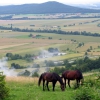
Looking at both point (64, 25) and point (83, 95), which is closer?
point (83, 95)

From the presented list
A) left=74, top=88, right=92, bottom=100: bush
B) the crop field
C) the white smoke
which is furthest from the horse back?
the crop field

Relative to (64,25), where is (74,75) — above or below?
above

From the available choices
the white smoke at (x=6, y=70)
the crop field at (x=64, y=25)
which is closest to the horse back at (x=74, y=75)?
the white smoke at (x=6, y=70)

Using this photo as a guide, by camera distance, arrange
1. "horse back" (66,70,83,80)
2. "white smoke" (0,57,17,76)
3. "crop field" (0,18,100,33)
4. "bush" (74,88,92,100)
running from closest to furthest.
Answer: "bush" (74,88,92,100) → "horse back" (66,70,83,80) → "white smoke" (0,57,17,76) → "crop field" (0,18,100,33)

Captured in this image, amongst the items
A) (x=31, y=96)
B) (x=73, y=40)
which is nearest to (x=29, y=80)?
(x=31, y=96)

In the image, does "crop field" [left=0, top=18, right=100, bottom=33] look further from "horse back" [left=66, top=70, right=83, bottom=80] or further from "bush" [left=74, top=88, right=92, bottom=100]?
"bush" [left=74, top=88, right=92, bottom=100]

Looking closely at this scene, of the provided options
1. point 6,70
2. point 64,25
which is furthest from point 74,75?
point 64,25

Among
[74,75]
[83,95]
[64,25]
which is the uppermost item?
[83,95]

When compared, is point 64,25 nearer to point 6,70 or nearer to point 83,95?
point 6,70

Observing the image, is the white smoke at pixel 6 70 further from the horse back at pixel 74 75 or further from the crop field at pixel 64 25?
the crop field at pixel 64 25

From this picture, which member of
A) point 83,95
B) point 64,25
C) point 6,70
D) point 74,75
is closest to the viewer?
point 83,95

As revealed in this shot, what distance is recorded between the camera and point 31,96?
561 inches

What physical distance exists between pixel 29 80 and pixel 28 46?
242 ft

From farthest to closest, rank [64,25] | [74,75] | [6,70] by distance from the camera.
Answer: [64,25] → [6,70] → [74,75]
